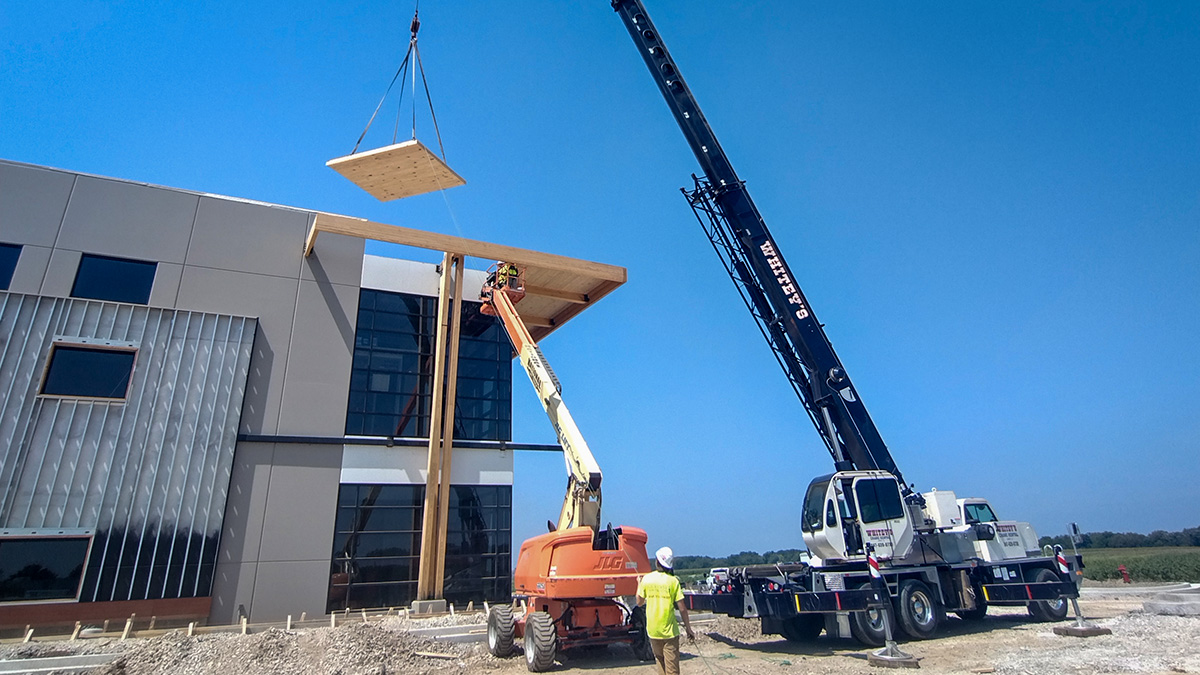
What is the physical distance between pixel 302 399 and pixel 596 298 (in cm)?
984

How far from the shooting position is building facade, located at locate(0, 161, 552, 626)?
14.2 m

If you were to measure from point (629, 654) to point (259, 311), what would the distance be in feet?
44.6

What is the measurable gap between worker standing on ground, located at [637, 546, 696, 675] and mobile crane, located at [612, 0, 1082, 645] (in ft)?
17.2

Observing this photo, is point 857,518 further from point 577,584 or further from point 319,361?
point 319,361

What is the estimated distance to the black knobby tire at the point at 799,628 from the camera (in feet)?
42.7

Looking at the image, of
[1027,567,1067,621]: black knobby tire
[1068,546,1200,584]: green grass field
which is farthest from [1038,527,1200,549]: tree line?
[1027,567,1067,621]: black knobby tire

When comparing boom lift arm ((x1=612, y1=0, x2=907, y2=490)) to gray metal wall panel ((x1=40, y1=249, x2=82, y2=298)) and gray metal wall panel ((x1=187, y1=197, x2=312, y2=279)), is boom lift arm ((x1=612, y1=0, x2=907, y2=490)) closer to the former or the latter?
gray metal wall panel ((x1=187, y1=197, x2=312, y2=279))

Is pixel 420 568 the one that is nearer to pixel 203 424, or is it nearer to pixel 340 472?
pixel 340 472

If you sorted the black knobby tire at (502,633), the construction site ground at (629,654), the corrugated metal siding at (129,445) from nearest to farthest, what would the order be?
the construction site ground at (629,654)
the black knobby tire at (502,633)
the corrugated metal siding at (129,445)

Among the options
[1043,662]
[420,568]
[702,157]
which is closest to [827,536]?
[1043,662]

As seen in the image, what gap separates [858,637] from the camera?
1148 cm

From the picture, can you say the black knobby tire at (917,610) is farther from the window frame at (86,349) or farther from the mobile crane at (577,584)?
the window frame at (86,349)

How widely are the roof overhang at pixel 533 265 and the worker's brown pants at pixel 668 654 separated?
44.6ft

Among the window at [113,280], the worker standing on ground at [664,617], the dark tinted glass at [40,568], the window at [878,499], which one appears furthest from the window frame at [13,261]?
the window at [878,499]
